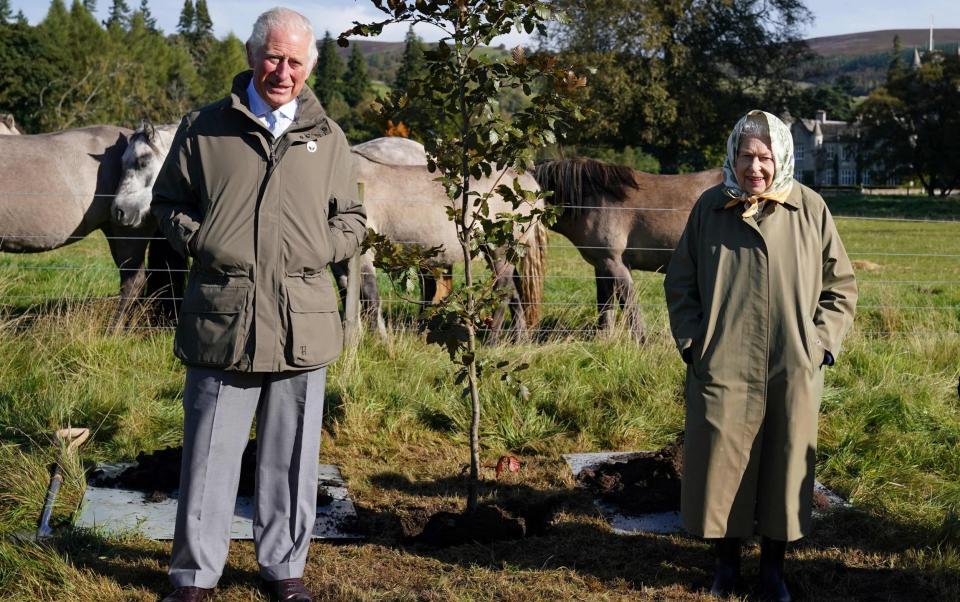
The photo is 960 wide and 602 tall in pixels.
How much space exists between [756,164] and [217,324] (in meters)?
1.95

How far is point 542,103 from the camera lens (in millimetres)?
4113

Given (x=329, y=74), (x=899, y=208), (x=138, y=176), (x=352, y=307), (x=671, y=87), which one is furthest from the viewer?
(x=329, y=74)

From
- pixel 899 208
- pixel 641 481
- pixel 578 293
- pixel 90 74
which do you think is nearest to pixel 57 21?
pixel 90 74

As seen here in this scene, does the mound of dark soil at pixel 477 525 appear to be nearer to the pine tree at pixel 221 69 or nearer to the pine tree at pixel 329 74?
the pine tree at pixel 221 69

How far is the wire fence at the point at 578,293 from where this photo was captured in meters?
7.80

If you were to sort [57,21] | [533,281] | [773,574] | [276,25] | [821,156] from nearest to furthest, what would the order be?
[276,25]
[773,574]
[533,281]
[57,21]
[821,156]

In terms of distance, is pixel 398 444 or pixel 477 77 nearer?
pixel 477 77

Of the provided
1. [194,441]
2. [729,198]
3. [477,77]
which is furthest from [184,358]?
[729,198]

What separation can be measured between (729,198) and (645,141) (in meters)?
33.2

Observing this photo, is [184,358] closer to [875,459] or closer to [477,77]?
[477,77]

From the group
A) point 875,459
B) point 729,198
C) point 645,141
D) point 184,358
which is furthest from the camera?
point 645,141

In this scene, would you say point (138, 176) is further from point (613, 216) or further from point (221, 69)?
point (221, 69)

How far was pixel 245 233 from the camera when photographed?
3254 mm

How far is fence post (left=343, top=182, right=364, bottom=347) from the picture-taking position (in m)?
6.58
